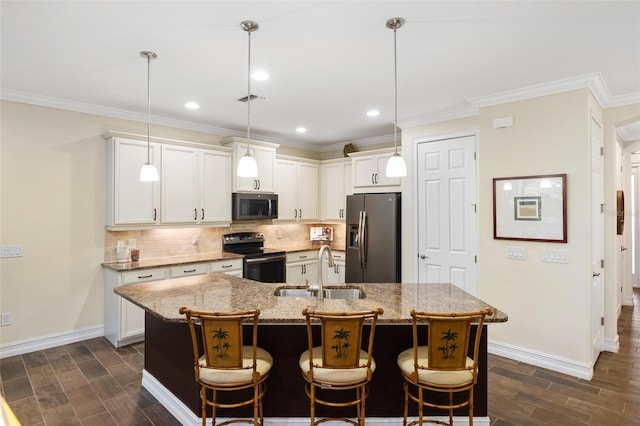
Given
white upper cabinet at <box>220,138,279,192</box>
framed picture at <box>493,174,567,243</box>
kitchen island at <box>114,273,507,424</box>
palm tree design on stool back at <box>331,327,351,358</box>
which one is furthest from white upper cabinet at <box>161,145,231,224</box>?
framed picture at <box>493,174,567,243</box>

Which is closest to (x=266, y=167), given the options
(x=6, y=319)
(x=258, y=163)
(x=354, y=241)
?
(x=258, y=163)

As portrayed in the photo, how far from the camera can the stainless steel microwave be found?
5.10m

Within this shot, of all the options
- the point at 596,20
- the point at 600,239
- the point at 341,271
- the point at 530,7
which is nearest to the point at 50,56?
the point at 530,7

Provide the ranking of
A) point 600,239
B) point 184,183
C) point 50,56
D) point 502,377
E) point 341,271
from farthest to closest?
point 341,271 → point 184,183 → point 600,239 → point 502,377 → point 50,56

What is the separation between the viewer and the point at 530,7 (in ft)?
7.02

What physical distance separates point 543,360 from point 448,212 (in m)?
1.79

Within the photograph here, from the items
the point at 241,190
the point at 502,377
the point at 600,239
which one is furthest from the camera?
the point at 241,190

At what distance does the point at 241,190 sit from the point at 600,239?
14.3 ft

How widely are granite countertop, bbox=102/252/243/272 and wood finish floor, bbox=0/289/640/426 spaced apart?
872mm

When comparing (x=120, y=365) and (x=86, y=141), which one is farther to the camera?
(x=86, y=141)

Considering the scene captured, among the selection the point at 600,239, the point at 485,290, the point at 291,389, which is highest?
the point at 600,239

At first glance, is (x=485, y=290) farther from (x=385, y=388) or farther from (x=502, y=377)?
(x=385, y=388)

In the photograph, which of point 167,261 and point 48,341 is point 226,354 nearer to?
point 167,261

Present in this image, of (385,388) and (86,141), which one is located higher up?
(86,141)
